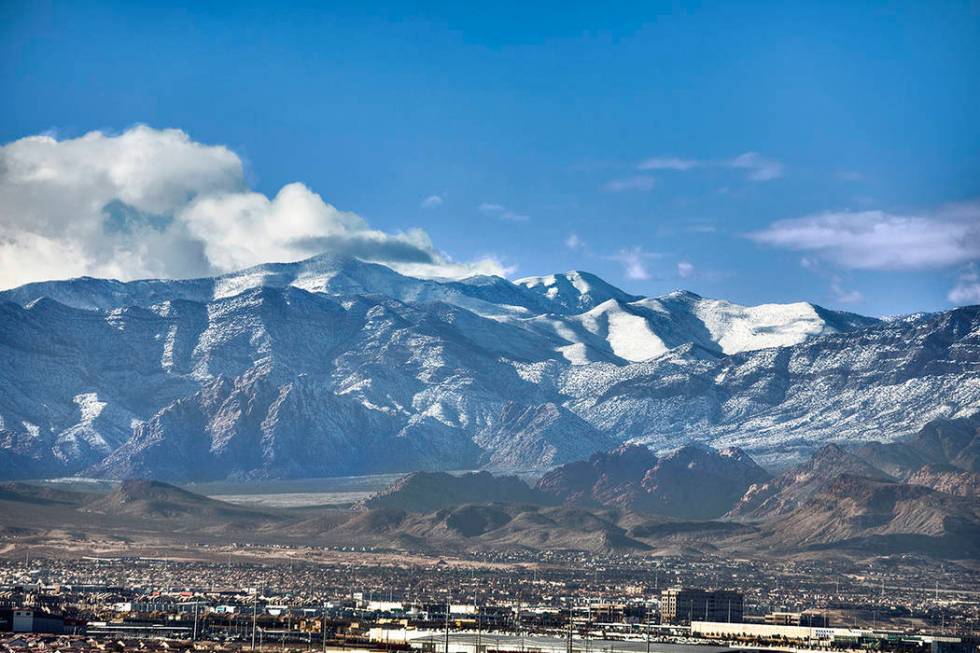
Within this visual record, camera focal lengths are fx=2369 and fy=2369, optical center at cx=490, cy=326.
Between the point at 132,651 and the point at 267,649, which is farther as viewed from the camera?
the point at 267,649

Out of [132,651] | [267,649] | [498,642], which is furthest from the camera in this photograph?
[498,642]

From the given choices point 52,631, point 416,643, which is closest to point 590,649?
point 416,643

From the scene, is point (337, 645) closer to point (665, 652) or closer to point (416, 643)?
point (416, 643)

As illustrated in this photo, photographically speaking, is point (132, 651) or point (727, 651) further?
point (727, 651)

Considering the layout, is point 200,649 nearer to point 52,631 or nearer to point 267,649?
point 267,649

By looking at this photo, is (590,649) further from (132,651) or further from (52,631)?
(52,631)

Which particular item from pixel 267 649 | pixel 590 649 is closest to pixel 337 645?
pixel 267 649

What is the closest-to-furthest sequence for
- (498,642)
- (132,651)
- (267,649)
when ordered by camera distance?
(132,651)
(267,649)
(498,642)
